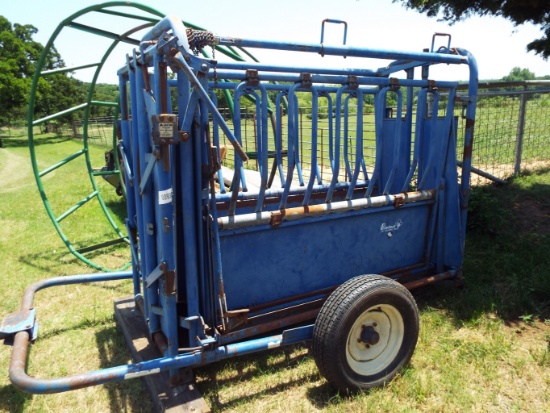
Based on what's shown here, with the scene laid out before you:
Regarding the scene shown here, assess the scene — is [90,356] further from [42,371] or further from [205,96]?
[205,96]

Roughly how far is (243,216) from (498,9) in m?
4.27

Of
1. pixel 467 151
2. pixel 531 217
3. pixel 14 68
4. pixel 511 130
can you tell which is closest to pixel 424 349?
pixel 467 151

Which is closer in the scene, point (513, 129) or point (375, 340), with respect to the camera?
point (375, 340)

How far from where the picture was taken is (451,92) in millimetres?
3617

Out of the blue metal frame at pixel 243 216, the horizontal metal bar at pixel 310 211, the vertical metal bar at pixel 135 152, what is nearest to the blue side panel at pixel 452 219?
→ the blue metal frame at pixel 243 216

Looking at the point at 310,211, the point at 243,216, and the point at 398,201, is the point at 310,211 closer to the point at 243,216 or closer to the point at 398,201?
the point at 243,216

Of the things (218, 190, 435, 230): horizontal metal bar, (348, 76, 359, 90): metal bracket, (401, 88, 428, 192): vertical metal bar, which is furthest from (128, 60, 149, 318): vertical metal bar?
(401, 88, 428, 192): vertical metal bar

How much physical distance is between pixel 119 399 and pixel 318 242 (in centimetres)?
175

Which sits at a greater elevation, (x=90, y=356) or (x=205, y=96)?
(x=205, y=96)

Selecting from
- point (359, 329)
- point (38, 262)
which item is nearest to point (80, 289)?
point (38, 262)

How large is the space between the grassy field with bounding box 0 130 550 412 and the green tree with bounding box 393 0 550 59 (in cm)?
219

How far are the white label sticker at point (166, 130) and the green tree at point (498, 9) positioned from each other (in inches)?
157

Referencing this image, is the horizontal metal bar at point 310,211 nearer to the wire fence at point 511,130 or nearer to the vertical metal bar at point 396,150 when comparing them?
the vertical metal bar at point 396,150

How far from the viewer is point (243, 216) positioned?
2.83 m
